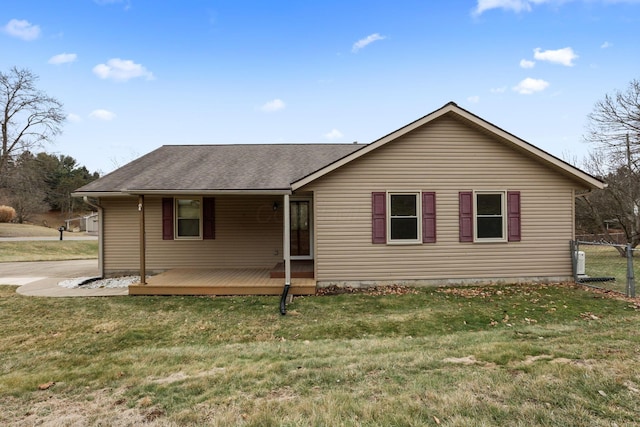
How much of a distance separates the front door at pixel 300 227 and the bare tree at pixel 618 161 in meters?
16.8

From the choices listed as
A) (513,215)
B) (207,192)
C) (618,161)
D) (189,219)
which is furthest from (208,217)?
(618,161)

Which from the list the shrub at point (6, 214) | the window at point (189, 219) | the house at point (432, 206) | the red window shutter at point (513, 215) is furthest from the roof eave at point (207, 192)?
the shrub at point (6, 214)

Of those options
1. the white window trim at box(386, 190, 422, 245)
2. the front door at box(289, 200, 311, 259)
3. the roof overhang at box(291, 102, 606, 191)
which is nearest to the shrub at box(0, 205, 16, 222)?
the front door at box(289, 200, 311, 259)

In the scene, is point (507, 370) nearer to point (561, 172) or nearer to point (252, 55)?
point (561, 172)

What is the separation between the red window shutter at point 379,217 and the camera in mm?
8359

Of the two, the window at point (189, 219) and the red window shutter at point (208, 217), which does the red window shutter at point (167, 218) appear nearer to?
the window at point (189, 219)

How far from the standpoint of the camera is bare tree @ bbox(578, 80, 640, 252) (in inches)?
650

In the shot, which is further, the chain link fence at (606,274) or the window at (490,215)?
the window at (490,215)

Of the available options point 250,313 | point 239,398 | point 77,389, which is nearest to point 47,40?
point 250,313

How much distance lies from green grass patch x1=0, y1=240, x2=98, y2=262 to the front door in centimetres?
1329

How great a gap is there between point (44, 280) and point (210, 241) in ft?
16.9

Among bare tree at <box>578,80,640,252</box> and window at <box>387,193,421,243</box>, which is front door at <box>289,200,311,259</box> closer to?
window at <box>387,193,421,243</box>

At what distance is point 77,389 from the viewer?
329 centimetres

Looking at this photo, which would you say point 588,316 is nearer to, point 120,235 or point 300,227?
point 300,227
